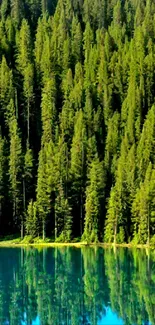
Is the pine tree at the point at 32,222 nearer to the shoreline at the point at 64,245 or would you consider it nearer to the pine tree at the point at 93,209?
the shoreline at the point at 64,245

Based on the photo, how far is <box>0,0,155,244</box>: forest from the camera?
350 ft

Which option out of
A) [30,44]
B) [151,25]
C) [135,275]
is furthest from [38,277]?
[151,25]

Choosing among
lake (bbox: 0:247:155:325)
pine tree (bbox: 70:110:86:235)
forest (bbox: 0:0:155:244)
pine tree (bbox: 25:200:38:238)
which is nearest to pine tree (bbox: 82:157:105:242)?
forest (bbox: 0:0:155:244)

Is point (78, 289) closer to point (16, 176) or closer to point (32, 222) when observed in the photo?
point (32, 222)

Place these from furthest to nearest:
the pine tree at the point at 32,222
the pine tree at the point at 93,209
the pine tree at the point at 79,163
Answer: the pine tree at the point at 79,163, the pine tree at the point at 32,222, the pine tree at the point at 93,209

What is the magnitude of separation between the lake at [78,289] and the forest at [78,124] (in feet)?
67.5

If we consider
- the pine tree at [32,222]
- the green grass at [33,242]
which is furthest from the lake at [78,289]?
the pine tree at [32,222]

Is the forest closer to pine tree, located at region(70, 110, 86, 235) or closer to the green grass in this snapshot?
pine tree, located at region(70, 110, 86, 235)

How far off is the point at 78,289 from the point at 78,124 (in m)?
75.3

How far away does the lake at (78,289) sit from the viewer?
42.5 metres

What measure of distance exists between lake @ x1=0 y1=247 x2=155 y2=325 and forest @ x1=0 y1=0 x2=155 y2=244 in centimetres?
2056

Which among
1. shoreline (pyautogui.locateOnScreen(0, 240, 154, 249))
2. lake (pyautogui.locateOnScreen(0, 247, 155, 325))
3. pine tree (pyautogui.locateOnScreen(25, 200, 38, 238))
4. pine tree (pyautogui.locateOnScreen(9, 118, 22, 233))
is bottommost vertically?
lake (pyautogui.locateOnScreen(0, 247, 155, 325))

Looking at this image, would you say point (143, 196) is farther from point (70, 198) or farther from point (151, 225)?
point (70, 198)

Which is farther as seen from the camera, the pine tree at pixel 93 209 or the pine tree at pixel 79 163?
the pine tree at pixel 79 163
